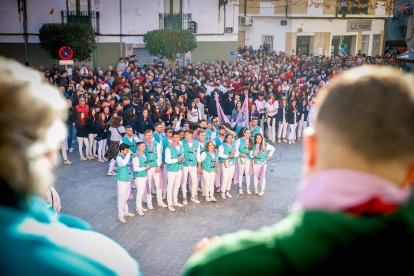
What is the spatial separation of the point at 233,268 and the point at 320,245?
22 centimetres

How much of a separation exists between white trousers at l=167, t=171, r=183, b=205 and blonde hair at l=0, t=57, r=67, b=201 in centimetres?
912

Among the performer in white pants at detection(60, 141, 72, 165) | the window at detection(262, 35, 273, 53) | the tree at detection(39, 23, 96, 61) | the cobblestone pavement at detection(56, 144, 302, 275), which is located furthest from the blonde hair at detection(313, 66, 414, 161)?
the window at detection(262, 35, 273, 53)

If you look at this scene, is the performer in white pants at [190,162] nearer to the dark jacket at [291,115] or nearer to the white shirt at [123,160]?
the white shirt at [123,160]

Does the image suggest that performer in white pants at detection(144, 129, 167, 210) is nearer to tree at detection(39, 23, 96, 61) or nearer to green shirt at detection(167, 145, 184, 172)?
green shirt at detection(167, 145, 184, 172)

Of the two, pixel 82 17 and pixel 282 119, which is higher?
pixel 82 17

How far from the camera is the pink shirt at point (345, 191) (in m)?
1.16

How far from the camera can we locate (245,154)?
37.4 feet

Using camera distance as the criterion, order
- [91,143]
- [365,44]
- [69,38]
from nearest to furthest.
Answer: [91,143], [69,38], [365,44]

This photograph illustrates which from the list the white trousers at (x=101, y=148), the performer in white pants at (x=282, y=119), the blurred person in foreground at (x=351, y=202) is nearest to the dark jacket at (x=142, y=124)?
the white trousers at (x=101, y=148)

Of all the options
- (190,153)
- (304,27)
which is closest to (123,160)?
(190,153)

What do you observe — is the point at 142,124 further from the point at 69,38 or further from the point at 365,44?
the point at 365,44

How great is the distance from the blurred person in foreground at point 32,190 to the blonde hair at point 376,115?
0.80 meters

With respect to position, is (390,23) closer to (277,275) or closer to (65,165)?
(65,165)

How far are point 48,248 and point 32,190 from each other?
167 mm
